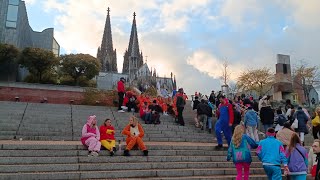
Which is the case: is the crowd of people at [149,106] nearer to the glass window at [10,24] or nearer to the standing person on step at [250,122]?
the standing person on step at [250,122]

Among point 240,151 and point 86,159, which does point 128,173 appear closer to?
point 86,159

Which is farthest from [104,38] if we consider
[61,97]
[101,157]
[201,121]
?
[101,157]

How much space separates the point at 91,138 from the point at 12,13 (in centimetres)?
Result: 3260

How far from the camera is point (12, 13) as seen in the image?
3747 cm

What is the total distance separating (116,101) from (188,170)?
13.7 m

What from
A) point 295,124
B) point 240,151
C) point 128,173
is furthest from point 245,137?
point 295,124

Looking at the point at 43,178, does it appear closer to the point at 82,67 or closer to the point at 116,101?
the point at 116,101

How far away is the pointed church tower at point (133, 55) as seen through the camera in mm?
90938

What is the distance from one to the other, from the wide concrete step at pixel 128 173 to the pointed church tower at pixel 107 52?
3068 inches

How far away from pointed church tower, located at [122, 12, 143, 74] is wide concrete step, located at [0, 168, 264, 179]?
80.6 metres

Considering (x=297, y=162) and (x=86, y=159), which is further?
(x=86, y=159)

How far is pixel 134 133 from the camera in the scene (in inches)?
415

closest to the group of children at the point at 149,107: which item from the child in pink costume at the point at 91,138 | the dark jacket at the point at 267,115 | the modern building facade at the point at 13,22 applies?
the dark jacket at the point at 267,115

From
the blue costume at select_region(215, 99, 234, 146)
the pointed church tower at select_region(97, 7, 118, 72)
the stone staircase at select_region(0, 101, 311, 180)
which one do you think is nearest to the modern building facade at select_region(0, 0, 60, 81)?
the stone staircase at select_region(0, 101, 311, 180)
